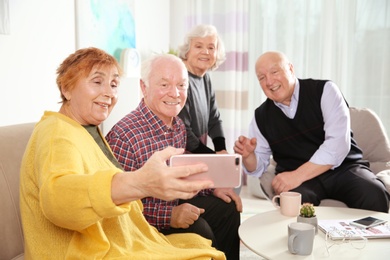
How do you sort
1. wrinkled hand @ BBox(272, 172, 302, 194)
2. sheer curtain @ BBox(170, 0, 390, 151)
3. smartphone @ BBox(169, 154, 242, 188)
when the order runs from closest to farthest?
smartphone @ BBox(169, 154, 242, 188) → wrinkled hand @ BBox(272, 172, 302, 194) → sheer curtain @ BBox(170, 0, 390, 151)

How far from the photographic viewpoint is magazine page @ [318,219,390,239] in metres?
1.45

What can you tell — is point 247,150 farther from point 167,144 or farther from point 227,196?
point 167,144

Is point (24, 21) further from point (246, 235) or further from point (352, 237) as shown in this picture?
point (352, 237)

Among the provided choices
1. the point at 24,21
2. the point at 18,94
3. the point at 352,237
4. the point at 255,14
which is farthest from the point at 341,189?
the point at 255,14

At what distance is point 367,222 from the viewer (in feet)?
5.15

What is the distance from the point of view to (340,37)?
3.75 meters

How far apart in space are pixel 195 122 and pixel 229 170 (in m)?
1.31


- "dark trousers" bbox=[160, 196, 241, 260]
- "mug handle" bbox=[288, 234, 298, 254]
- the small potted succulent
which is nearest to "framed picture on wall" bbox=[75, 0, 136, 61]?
"dark trousers" bbox=[160, 196, 241, 260]

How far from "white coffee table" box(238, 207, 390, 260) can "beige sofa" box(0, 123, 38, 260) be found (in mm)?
771

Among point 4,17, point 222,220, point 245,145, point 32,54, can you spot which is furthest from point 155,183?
point 32,54

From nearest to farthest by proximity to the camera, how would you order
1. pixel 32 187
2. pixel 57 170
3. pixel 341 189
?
pixel 57 170, pixel 32 187, pixel 341 189

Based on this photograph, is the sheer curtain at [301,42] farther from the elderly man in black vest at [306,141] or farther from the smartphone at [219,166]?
the smartphone at [219,166]

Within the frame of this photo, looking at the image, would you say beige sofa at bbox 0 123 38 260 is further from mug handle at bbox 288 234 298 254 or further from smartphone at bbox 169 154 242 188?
mug handle at bbox 288 234 298 254

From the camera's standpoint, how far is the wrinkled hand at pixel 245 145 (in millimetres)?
2162
